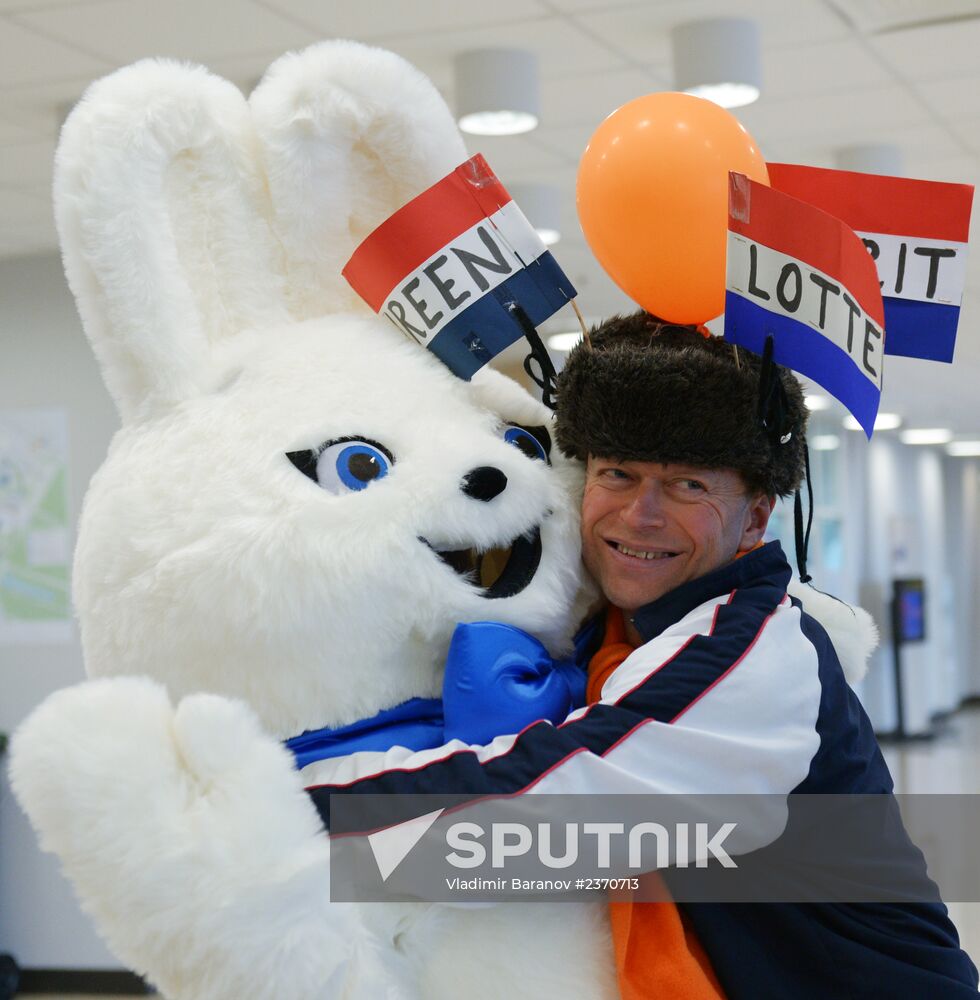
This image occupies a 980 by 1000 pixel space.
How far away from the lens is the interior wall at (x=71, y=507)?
5.06 meters

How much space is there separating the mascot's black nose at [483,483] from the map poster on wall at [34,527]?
4.16 meters

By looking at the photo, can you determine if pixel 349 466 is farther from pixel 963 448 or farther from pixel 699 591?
pixel 963 448

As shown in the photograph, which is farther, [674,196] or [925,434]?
[925,434]

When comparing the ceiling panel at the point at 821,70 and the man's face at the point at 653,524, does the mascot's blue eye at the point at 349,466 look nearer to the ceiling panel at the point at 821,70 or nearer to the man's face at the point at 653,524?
the man's face at the point at 653,524

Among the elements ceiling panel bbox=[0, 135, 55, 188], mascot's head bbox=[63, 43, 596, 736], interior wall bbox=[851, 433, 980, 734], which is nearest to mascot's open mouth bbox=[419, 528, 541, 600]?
mascot's head bbox=[63, 43, 596, 736]

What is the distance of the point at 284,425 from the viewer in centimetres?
142

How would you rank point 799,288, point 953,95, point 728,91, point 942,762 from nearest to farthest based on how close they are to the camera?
point 799,288, point 728,91, point 953,95, point 942,762

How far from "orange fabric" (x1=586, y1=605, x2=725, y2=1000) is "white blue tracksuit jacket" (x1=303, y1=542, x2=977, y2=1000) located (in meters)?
0.04

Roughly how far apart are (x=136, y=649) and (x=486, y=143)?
318 cm

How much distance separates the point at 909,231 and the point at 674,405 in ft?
1.32

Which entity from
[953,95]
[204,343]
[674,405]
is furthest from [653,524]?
[953,95]

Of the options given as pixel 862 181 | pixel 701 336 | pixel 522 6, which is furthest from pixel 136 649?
pixel 522 6

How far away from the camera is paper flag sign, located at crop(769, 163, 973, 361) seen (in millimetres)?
1562

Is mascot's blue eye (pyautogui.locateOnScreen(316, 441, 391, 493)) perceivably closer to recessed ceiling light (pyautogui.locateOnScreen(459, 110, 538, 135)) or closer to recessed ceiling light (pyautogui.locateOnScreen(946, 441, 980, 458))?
recessed ceiling light (pyautogui.locateOnScreen(459, 110, 538, 135))
